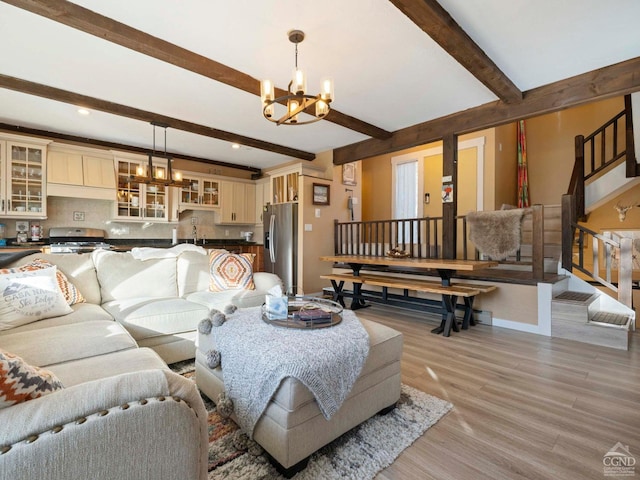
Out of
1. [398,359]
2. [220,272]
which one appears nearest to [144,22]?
[220,272]

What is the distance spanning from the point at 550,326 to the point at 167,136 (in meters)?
5.70

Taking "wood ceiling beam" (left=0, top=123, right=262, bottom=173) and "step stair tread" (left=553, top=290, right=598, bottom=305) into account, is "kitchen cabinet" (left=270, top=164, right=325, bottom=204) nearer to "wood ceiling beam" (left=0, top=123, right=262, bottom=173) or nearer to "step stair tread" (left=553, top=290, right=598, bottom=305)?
A: "wood ceiling beam" (left=0, top=123, right=262, bottom=173)

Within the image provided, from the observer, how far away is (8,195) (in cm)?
432

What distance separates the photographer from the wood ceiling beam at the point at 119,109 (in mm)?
3146

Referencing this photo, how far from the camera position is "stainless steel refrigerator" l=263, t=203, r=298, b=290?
538 cm

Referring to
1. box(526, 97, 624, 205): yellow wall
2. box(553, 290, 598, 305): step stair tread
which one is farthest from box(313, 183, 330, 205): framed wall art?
box(526, 97, 624, 205): yellow wall

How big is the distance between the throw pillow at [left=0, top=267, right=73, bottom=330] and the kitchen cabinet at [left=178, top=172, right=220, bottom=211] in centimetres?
398

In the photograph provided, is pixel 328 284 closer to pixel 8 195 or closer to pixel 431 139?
pixel 431 139

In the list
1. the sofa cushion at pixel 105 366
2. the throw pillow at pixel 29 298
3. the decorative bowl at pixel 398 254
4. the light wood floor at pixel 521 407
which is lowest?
the light wood floor at pixel 521 407

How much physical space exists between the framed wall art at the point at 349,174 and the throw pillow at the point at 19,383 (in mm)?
5437

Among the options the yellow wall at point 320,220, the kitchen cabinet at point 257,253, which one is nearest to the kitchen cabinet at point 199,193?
the kitchen cabinet at point 257,253

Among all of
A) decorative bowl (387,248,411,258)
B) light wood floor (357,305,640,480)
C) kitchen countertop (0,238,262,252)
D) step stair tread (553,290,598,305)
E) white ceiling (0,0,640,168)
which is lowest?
light wood floor (357,305,640,480)

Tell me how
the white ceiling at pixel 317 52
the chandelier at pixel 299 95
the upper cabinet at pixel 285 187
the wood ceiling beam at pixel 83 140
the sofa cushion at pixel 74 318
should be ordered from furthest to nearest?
the upper cabinet at pixel 285 187, the wood ceiling beam at pixel 83 140, the chandelier at pixel 299 95, the white ceiling at pixel 317 52, the sofa cushion at pixel 74 318

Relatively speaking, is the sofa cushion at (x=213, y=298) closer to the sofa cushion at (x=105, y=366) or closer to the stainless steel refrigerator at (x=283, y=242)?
the sofa cushion at (x=105, y=366)
